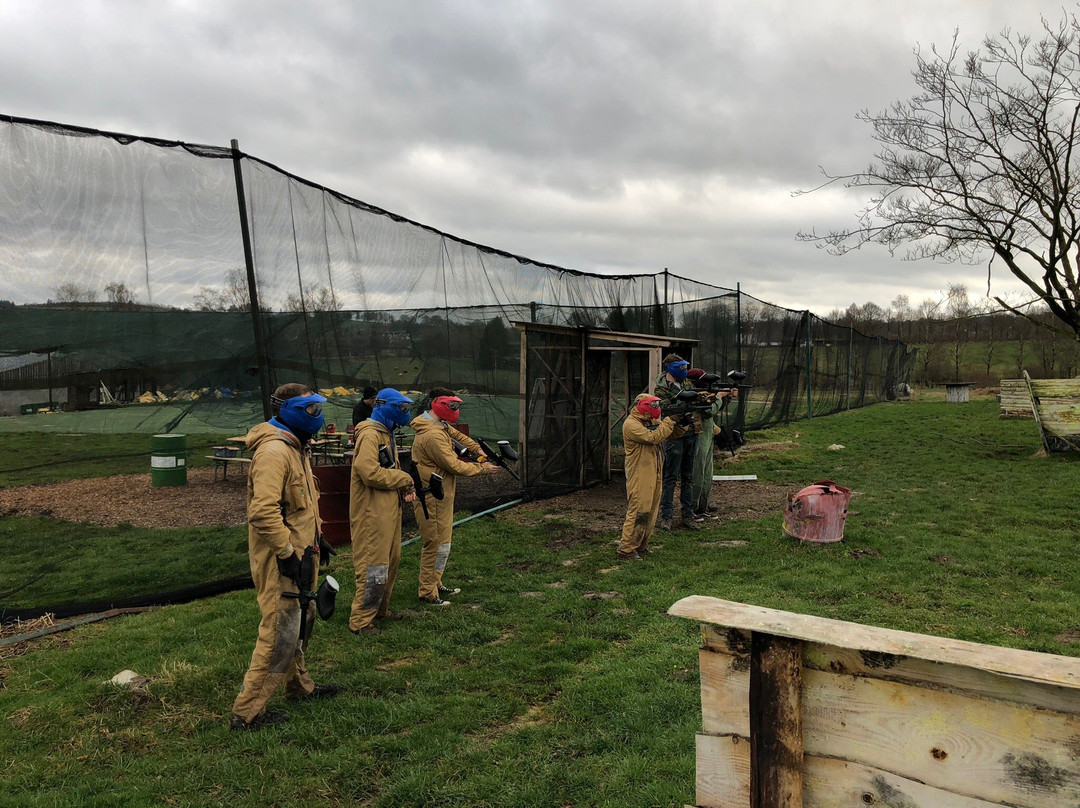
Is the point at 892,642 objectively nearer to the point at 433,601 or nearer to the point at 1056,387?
the point at 433,601

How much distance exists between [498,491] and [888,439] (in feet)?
37.7

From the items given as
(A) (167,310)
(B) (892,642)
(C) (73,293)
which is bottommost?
(B) (892,642)

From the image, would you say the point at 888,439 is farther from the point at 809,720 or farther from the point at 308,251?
the point at 809,720

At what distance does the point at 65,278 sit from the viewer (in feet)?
16.9

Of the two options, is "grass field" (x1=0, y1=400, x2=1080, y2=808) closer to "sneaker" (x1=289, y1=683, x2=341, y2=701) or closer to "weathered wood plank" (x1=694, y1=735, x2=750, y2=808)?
"sneaker" (x1=289, y1=683, x2=341, y2=701)

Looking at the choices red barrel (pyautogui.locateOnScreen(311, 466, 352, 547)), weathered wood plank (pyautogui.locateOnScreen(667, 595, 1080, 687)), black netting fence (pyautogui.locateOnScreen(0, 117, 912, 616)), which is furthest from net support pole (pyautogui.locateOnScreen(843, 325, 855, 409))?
weathered wood plank (pyautogui.locateOnScreen(667, 595, 1080, 687))

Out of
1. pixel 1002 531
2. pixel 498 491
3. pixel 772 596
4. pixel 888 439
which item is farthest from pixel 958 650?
pixel 888 439

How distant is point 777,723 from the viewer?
161 cm

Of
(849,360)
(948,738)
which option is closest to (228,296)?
(948,738)

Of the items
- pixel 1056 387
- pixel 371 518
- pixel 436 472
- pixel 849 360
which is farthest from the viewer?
pixel 849 360

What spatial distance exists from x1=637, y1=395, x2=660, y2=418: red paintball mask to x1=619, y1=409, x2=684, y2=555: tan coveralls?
0.04m

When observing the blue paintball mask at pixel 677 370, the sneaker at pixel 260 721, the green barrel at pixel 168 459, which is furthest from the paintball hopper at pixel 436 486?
the blue paintball mask at pixel 677 370

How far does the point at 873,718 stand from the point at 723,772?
1.31 ft

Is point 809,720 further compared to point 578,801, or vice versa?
point 578,801
